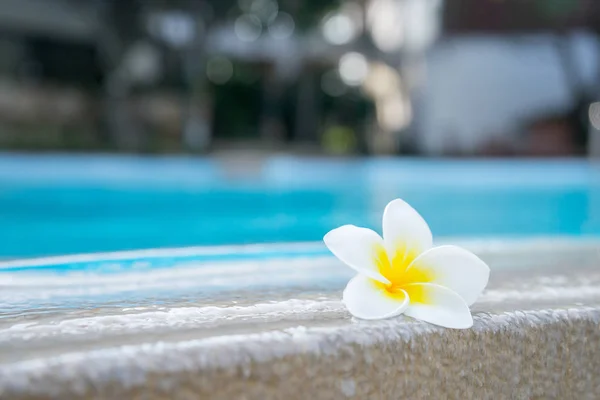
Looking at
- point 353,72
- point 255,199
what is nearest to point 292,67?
point 353,72

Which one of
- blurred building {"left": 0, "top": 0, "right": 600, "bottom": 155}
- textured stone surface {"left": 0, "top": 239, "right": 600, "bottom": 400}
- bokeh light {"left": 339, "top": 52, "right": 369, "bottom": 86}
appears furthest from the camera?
bokeh light {"left": 339, "top": 52, "right": 369, "bottom": 86}

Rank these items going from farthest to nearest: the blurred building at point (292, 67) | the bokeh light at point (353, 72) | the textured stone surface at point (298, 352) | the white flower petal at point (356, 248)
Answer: the bokeh light at point (353, 72) < the blurred building at point (292, 67) < the white flower petal at point (356, 248) < the textured stone surface at point (298, 352)

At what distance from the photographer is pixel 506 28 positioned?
839cm

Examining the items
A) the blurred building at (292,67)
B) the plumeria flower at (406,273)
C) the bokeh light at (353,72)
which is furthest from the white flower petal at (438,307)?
the bokeh light at (353,72)

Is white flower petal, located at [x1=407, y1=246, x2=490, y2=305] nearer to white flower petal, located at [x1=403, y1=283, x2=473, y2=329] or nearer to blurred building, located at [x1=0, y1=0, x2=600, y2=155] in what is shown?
white flower petal, located at [x1=403, y1=283, x2=473, y2=329]

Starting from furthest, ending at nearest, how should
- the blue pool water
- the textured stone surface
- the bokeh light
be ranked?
the bokeh light < the blue pool water < the textured stone surface

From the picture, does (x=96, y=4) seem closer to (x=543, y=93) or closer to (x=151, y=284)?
(x=543, y=93)

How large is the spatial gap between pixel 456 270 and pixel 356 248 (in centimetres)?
8

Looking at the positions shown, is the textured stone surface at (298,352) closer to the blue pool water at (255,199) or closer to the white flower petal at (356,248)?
the white flower petal at (356,248)

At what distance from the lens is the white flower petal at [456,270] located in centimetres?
46

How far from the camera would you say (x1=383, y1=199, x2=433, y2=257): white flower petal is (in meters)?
0.49

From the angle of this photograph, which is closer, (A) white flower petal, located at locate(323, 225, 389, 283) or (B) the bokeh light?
(A) white flower petal, located at locate(323, 225, 389, 283)

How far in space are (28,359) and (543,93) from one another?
886 cm

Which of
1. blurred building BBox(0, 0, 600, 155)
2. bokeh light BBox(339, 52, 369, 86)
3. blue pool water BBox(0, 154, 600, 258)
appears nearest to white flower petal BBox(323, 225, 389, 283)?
blue pool water BBox(0, 154, 600, 258)
